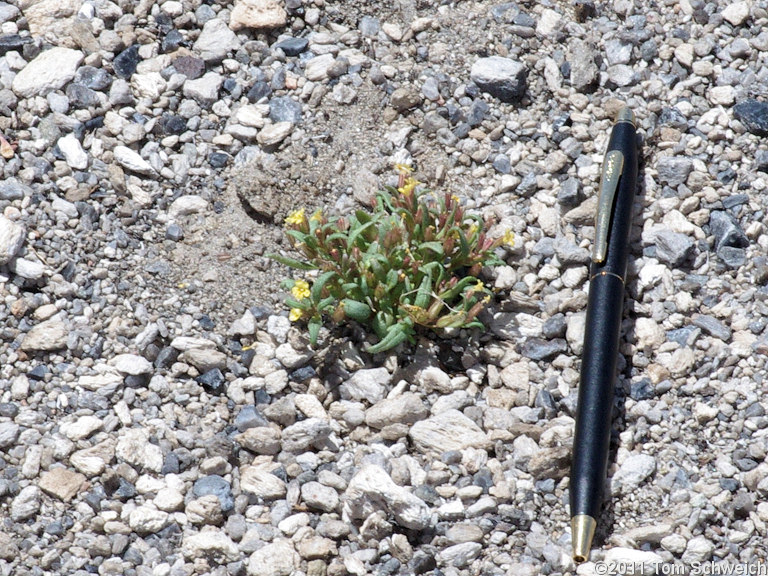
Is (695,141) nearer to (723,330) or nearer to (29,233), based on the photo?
(723,330)

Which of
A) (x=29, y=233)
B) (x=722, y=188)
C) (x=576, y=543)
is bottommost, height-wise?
(x=576, y=543)

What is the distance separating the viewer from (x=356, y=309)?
3752 millimetres

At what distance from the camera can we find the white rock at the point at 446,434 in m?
3.56

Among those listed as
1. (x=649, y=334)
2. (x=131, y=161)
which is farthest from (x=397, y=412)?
(x=131, y=161)

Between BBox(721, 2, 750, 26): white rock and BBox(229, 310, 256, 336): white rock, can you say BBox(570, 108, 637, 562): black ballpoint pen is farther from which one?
BBox(229, 310, 256, 336): white rock

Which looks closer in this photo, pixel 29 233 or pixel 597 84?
pixel 29 233

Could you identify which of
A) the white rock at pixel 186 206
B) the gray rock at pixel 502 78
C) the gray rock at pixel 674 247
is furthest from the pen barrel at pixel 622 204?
the white rock at pixel 186 206

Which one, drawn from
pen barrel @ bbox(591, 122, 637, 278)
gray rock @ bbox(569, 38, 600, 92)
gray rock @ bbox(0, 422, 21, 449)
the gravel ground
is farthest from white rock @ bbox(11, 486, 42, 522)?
gray rock @ bbox(569, 38, 600, 92)

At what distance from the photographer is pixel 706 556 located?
129 inches

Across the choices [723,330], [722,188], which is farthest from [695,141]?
[723,330]

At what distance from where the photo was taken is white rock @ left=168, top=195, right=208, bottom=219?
13.7 ft

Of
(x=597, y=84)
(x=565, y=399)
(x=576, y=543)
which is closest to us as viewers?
(x=576, y=543)

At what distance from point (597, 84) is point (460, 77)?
0.69 meters

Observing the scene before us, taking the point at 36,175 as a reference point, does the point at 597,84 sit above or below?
above
